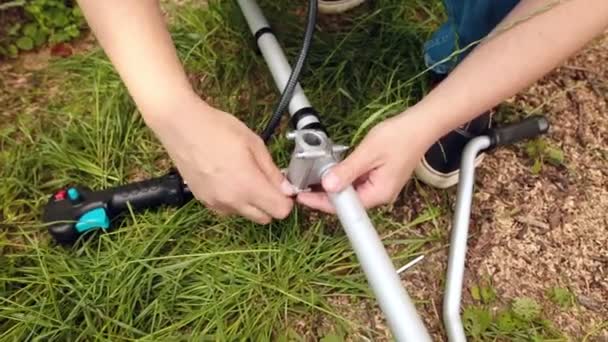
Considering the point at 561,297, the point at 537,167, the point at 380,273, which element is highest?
the point at 380,273

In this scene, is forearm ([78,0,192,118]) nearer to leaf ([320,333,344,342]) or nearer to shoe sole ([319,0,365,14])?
leaf ([320,333,344,342])

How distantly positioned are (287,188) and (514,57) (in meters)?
0.33

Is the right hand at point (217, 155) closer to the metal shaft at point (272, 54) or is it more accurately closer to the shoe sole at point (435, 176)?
the metal shaft at point (272, 54)

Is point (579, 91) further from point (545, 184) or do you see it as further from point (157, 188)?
point (157, 188)

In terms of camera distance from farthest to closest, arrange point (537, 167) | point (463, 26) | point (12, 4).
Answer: point (12, 4), point (537, 167), point (463, 26)

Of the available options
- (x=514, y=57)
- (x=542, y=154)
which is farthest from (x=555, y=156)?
(x=514, y=57)

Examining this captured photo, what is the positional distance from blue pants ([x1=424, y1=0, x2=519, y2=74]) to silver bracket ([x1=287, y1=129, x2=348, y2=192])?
31 cm

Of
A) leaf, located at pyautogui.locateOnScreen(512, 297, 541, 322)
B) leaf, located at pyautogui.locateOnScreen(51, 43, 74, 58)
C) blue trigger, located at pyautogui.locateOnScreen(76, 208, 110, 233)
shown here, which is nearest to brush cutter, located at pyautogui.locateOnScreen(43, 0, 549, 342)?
blue trigger, located at pyautogui.locateOnScreen(76, 208, 110, 233)

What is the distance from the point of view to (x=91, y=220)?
111cm

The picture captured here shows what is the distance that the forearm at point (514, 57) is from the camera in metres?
0.83

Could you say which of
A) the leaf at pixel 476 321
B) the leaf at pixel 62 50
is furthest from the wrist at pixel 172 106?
the leaf at pixel 62 50

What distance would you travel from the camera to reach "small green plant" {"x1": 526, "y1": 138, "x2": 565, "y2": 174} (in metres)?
1.26

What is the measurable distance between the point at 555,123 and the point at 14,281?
39.8 inches

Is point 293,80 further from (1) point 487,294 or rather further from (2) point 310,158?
(1) point 487,294
